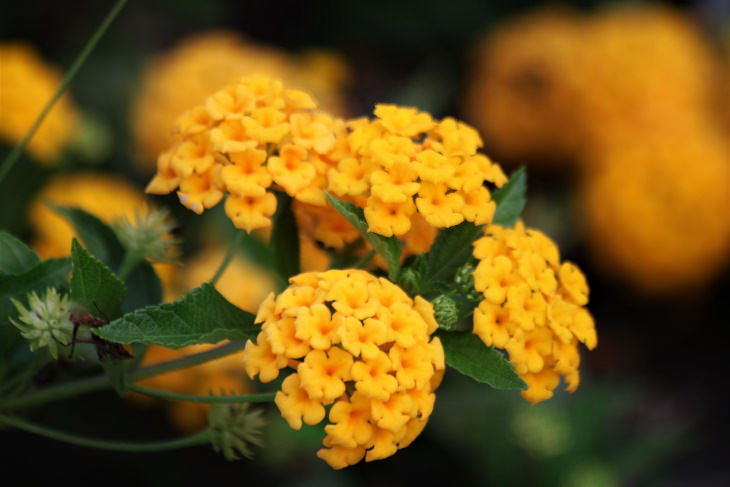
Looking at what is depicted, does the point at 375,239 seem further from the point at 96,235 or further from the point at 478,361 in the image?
the point at 96,235

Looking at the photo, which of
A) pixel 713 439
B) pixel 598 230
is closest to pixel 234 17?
pixel 598 230

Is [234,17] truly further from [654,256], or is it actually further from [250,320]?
[250,320]

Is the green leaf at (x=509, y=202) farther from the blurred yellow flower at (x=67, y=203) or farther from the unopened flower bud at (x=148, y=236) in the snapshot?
the blurred yellow flower at (x=67, y=203)

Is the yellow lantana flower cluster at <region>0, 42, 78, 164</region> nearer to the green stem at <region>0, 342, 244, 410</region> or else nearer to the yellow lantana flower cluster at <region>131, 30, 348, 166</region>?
the yellow lantana flower cluster at <region>131, 30, 348, 166</region>

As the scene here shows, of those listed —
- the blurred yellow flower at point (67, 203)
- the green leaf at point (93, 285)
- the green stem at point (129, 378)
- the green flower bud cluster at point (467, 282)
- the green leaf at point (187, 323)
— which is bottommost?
the blurred yellow flower at point (67, 203)

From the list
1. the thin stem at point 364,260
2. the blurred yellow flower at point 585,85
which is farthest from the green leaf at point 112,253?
the blurred yellow flower at point 585,85

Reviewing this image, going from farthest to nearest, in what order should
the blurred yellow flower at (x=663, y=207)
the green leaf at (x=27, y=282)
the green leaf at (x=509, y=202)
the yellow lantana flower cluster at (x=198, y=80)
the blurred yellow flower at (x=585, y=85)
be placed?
the blurred yellow flower at (x=585, y=85) → the blurred yellow flower at (x=663, y=207) → the yellow lantana flower cluster at (x=198, y=80) → the green leaf at (x=509, y=202) → the green leaf at (x=27, y=282)

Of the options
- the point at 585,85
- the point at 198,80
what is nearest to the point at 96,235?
the point at 198,80
